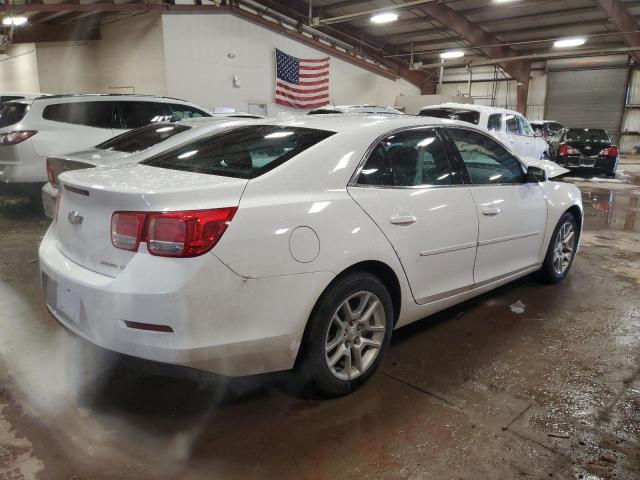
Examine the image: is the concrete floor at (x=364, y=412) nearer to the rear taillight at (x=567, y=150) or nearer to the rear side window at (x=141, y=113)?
the rear side window at (x=141, y=113)

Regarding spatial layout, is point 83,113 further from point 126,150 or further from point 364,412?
point 364,412

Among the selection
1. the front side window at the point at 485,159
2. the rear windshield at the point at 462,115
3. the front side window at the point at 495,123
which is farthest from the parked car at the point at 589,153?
the front side window at the point at 485,159

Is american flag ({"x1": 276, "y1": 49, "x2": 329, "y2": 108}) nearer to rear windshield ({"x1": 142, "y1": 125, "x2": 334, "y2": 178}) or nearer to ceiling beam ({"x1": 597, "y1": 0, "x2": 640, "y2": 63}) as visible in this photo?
ceiling beam ({"x1": 597, "y1": 0, "x2": 640, "y2": 63})

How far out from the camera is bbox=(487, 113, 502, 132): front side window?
10.2 meters

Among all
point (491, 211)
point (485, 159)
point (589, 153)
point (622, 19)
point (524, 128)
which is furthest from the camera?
point (622, 19)

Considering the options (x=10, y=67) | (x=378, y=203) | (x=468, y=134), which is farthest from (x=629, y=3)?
(x=10, y=67)

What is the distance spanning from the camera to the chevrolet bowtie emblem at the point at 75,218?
235 centimetres

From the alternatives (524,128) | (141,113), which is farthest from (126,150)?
(524,128)

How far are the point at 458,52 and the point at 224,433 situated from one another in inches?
787

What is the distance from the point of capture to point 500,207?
3455 mm

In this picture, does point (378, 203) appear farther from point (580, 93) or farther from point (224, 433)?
point (580, 93)

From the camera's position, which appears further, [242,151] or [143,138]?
[143,138]

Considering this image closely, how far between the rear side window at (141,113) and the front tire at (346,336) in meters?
5.76

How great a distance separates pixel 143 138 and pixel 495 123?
24.5 feet
